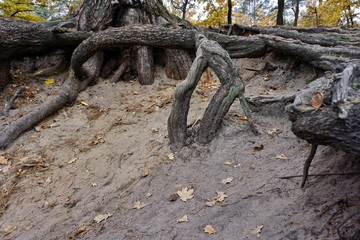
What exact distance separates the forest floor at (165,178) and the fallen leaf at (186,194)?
0.01 metres

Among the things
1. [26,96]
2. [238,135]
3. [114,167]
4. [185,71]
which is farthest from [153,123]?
[26,96]

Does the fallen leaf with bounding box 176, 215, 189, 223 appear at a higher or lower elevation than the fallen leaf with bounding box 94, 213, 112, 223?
higher

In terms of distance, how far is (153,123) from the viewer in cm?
501

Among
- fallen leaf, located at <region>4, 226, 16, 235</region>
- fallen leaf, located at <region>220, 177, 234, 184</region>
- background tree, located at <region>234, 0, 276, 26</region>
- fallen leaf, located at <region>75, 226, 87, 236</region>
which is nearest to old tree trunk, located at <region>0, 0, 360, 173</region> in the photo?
fallen leaf, located at <region>220, 177, 234, 184</region>

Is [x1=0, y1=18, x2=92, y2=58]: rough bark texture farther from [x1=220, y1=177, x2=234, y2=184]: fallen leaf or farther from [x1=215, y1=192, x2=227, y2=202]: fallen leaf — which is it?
[x1=215, y1=192, x2=227, y2=202]: fallen leaf

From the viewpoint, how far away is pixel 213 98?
3.98 m

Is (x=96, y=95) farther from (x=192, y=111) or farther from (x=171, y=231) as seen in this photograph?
(x=171, y=231)

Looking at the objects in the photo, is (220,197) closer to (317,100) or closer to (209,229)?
(209,229)

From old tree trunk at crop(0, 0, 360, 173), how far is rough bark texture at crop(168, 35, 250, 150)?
1 cm

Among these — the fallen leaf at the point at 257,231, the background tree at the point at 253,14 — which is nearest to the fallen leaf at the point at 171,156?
the fallen leaf at the point at 257,231

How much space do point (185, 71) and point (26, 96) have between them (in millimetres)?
3491

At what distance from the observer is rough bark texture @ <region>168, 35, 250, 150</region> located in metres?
3.92

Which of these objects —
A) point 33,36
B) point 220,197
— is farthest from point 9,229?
point 33,36

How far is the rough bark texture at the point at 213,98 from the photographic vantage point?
3.92m
